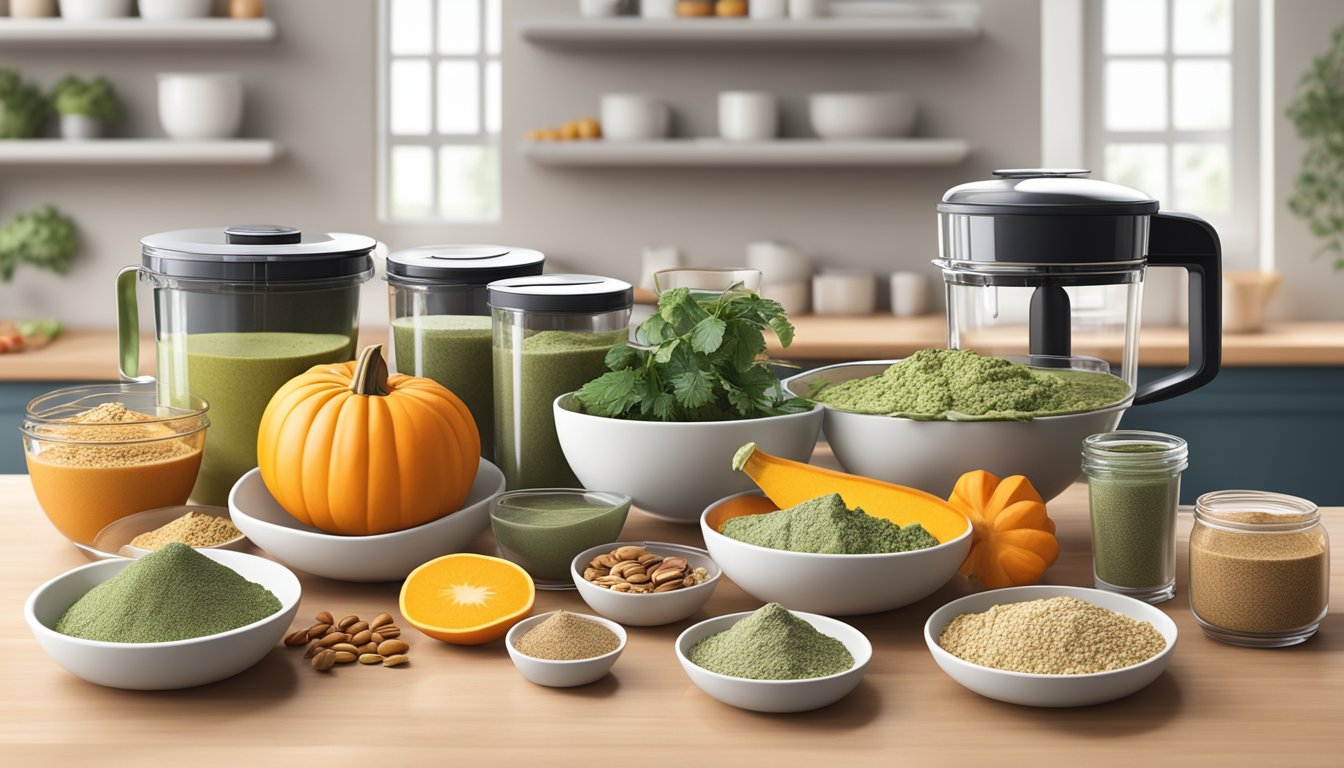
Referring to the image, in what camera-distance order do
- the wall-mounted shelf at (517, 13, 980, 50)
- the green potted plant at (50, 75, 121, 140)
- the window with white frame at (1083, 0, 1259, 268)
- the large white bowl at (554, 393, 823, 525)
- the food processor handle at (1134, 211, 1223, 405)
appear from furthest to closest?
1. the window with white frame at (1083, 0, 1259, 268)
2. the green potted plant at (50, 75, 121, 140)
3. the wall-mounted shelf at (517, 13, 980, 50)
4. the food processor handle at (1134, 211, 1223, 405)
5. the large white bowl at (554, 393, 823, 525)

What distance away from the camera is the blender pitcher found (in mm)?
1268

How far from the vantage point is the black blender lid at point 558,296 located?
1197mm

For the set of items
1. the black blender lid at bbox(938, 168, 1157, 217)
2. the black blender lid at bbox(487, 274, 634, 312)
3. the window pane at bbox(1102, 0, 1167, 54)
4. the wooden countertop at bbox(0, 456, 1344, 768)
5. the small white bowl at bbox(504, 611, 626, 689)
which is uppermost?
the window pane at bbox(1102, 0, 1167, 54)

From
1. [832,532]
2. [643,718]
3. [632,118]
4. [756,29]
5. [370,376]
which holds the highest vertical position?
[756,29]

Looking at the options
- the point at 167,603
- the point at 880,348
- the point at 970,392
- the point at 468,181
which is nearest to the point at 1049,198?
the point at 970,392

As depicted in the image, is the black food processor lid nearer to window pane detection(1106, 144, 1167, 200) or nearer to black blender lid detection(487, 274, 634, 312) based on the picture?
black blender lid detection(487, 274, 634, 312)

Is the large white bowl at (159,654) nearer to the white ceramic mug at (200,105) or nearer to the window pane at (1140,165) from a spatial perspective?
the white ceramic mug at (200,105)

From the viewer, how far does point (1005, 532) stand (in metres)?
1.05

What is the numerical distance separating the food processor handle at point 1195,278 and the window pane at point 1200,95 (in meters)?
2.50

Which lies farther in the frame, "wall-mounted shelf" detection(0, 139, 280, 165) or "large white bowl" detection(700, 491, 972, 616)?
"wall-mounted shelf" detection(0, 139, 280, 165)

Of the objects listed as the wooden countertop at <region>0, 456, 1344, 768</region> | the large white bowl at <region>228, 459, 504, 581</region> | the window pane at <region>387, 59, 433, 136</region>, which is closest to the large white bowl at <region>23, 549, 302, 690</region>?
the wooden countertop at <region>0, 456, 1344, 768</region>

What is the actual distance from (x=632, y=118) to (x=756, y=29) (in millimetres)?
414

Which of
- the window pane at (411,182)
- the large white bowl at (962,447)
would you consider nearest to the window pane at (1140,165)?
the window pane at (411,182)

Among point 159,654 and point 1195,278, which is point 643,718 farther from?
point 1195,278
